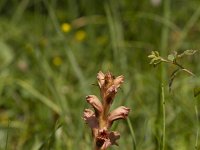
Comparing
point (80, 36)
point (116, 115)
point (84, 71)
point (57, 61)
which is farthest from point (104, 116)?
point (80, 36)

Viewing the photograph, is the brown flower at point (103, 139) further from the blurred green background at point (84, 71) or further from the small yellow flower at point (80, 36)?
the small yellow flower at point (80, 36)

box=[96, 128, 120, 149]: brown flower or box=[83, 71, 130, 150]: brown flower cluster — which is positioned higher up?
box=[83, 71, 130, 150]: brown flower cluster

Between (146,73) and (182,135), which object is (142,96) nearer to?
(146,73)

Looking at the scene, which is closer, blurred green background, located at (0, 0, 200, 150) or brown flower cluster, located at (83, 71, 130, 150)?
brown flower cluster, located at (83, 71, 130, 150)

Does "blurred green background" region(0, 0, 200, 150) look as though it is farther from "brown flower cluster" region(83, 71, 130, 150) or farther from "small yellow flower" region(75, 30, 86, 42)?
"brown flower cluster" region(83, 71, 130, 150)

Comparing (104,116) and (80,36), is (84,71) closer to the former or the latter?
(80,36)

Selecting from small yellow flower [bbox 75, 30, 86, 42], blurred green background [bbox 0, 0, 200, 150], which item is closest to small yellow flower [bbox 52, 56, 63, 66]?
blurred green background [bbox 0, 0, 200, 150]

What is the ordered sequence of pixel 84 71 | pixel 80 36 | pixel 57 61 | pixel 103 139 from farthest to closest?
pixel 80 36
pixel 57 61
pixel 84 71
pixel 103 139
